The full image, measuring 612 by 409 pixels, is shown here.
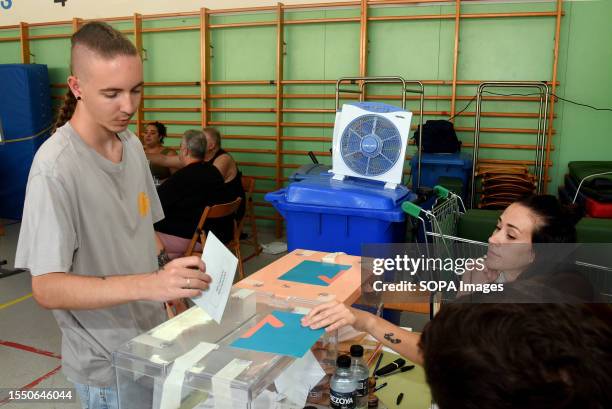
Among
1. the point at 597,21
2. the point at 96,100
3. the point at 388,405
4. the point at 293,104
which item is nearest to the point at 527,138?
the point at 597,21

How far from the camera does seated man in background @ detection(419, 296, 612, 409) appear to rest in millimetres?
514

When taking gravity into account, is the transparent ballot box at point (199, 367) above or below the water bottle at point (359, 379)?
above

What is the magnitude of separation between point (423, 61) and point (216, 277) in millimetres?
4863

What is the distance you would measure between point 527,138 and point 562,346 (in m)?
5.16

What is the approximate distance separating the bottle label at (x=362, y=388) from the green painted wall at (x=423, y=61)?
4.58 metres

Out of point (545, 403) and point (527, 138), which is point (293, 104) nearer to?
point (527, 138)

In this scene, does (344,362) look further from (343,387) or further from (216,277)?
(216,277)

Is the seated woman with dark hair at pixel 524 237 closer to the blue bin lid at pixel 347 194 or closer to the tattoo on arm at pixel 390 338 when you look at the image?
the tattoo on arm at pixel 390 338

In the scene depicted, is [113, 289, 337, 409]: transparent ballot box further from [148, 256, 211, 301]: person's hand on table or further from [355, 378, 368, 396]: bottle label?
[355, 378, 368, 396]: bottle label

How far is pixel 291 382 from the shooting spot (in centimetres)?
107

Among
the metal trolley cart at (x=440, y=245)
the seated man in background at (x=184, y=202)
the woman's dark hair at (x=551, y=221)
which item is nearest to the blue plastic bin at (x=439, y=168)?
the seated man in background at (x=184, y=202)

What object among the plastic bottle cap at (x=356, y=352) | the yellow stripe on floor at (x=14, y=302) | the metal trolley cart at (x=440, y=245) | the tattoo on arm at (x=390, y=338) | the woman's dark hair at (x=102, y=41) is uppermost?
the woman's dark hair at (x=102, y=41)

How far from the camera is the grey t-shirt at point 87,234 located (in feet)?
3.60

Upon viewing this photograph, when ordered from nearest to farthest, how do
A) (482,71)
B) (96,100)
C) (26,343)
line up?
(96,100), (26,343), (482,71)
